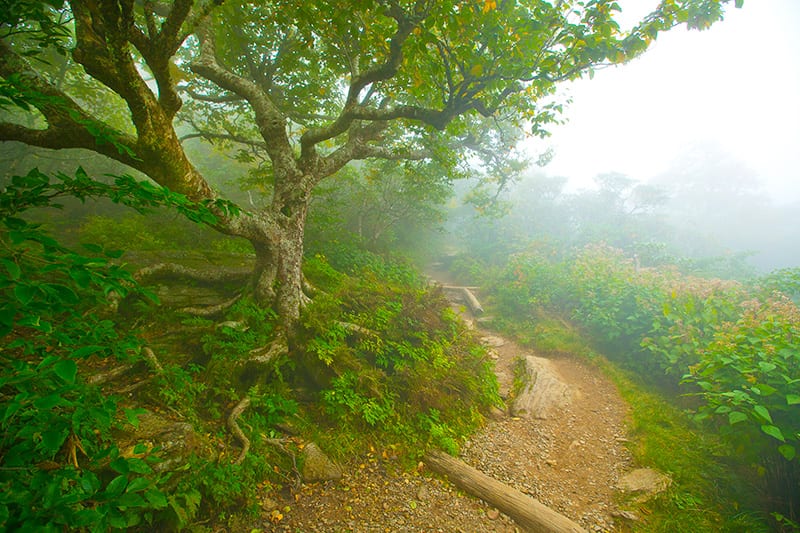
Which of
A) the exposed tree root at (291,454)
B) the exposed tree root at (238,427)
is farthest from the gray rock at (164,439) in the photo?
the exposed tree root at (291,454)

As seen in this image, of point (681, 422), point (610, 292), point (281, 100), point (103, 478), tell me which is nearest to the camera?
point (103, 478)

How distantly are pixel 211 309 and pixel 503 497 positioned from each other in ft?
18.2

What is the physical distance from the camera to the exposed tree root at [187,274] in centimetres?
538

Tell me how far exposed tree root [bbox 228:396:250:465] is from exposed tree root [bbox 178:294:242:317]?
175cm

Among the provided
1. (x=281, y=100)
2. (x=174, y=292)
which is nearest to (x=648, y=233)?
(x=281, y=100)

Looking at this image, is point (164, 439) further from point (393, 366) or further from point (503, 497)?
point (503, 497)

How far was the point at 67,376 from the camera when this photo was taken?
132cm

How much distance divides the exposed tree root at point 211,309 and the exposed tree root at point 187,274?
64cm

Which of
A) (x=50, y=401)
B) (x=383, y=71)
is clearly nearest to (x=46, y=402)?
(x=50, y=401)

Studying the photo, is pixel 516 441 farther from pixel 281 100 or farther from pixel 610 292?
pixel 281 100

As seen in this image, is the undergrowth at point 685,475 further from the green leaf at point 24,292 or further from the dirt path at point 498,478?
the green leaf at point 24,292

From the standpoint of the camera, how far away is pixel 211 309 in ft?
18.0

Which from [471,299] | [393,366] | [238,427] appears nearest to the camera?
[238,427]

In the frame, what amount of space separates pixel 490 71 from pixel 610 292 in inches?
362
